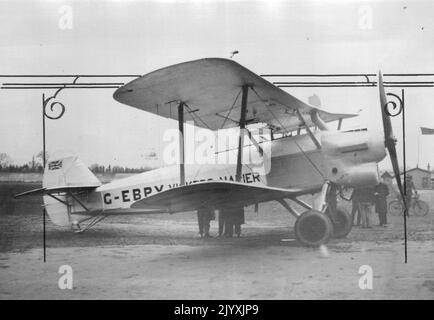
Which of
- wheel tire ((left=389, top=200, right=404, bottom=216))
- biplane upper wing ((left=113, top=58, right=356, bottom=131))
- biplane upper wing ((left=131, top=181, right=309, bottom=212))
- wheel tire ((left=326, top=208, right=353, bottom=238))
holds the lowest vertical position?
wheel tire ((left=389, top=200, right=404, bottom=216))

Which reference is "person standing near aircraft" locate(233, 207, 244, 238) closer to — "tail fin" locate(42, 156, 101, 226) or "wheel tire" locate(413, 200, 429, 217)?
"tail fin" locate(42, 156, 101, 226)

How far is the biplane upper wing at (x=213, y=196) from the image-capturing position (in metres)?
5.07

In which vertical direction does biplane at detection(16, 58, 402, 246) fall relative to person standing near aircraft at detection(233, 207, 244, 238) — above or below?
above

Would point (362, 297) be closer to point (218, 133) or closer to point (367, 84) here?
point (367, 84)

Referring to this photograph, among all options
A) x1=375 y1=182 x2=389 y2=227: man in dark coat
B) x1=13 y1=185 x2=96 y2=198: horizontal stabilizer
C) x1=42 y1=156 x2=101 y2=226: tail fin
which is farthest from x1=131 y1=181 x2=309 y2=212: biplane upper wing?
x1=375 y1=182 x2=389 y2=227: man in dark coat

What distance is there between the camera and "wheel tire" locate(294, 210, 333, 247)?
5402 mm

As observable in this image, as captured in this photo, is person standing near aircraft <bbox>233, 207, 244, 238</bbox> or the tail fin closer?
person standing near aircraft <bbox>233, 207, 244, 238</bbox>

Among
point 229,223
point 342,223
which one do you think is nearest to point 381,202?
point 342,223

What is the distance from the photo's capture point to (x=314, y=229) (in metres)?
5.45

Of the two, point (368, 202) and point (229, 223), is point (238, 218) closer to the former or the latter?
point (229, 223)

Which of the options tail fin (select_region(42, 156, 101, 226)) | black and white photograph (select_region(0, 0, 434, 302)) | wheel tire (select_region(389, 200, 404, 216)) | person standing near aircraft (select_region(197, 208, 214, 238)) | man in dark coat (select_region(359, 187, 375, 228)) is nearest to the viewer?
black and white photograph (select_region(0, 0, 434, 302))

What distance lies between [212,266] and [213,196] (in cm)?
120

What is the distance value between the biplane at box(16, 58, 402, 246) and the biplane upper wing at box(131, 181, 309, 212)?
0.01 meters
